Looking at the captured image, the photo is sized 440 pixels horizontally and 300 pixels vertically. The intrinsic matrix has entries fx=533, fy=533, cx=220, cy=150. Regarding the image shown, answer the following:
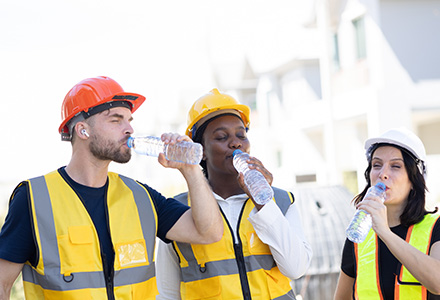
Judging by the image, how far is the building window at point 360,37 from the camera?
55.7 feet

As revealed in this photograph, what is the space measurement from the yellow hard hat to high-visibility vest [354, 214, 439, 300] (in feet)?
4.02

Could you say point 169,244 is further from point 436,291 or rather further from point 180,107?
point 180,107

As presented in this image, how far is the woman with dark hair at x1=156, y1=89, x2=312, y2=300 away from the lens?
10.2 ft

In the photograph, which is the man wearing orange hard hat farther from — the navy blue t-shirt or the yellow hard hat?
the yellow hard hat

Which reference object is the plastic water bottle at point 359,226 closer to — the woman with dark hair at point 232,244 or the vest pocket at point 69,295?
the woman with dark hair at point 232,244

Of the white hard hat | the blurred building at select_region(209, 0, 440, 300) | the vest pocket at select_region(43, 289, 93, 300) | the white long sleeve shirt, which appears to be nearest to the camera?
the vest pocket at select_region(43, 289, 93, 300)

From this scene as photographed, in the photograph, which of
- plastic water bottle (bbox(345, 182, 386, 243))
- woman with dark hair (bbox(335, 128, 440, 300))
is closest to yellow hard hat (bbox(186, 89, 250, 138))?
woman with dark hair (bbox(335, 128, 440, 300))

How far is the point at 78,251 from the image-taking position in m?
2.88

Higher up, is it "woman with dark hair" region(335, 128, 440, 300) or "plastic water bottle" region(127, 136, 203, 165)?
"plastic water bottle" region(127, 136, 203, 165)

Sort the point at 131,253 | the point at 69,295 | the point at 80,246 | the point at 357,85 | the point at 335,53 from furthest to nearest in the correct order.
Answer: the point at 335,53, the point at 357,85, the point at 131,253, the point at 80,246, the point at 69,295

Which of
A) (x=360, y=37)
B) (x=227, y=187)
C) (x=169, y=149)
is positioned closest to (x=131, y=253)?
(x=169, y=149)

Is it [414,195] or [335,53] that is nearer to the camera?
[414,195]

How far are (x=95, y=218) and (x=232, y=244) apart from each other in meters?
0.83

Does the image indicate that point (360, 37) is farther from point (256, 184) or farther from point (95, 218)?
point (95, 218)
